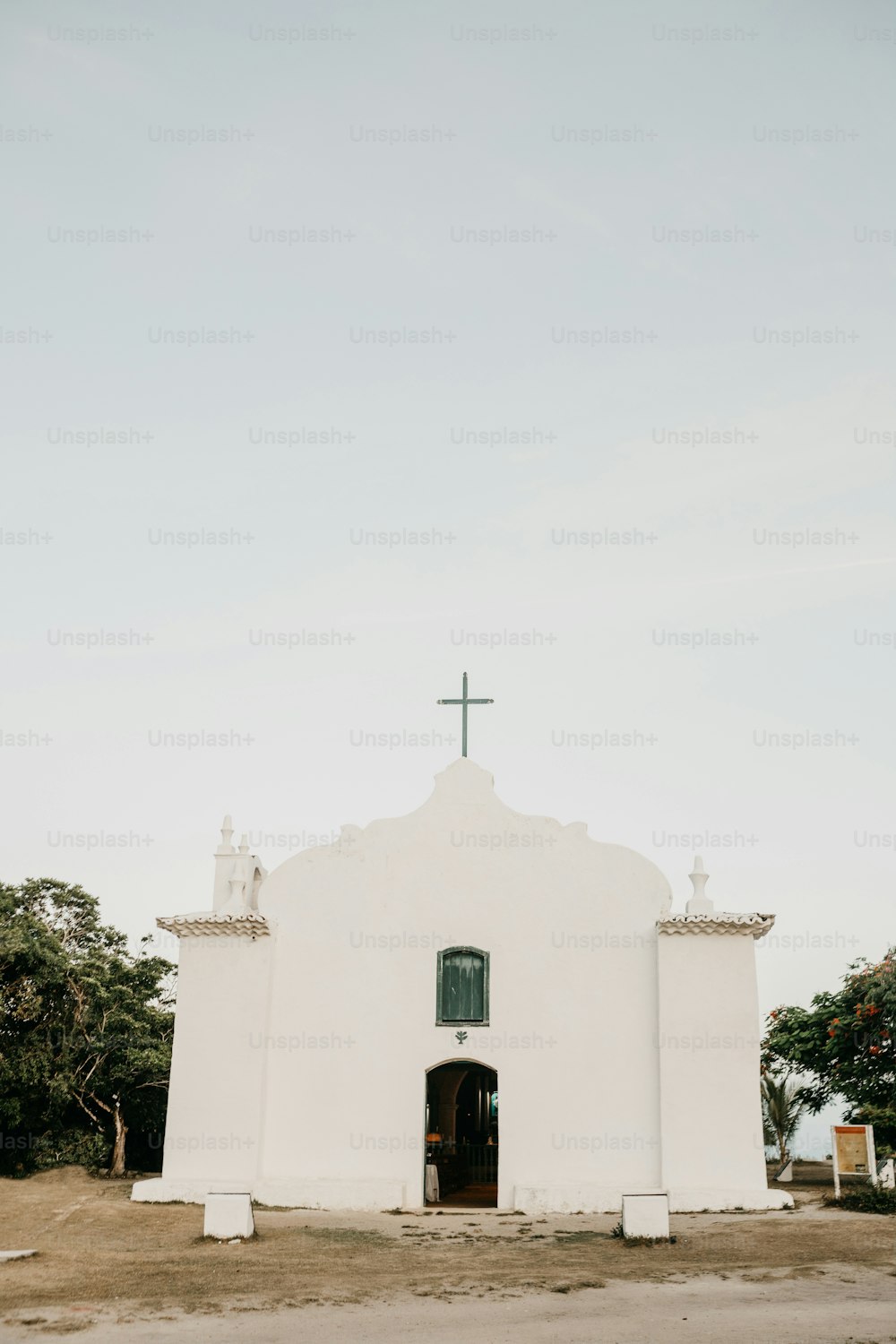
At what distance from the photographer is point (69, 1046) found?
2238 cm

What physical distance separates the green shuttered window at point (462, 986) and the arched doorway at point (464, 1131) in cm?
305

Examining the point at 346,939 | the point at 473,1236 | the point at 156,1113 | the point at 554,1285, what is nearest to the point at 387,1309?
the point at 554,1285

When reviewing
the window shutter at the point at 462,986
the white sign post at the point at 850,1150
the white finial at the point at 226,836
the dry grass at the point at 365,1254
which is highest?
the white finial at the point at 226,836

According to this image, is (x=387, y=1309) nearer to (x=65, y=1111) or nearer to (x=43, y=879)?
(x=65, y=1111)

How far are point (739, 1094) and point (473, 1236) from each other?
494 cm

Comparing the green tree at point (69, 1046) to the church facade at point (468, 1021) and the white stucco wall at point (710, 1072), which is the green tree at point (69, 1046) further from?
the white stucco wall at point (710, 1072)

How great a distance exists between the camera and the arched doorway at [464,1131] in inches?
852

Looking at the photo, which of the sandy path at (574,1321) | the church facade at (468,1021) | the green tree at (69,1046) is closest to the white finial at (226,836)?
the church facade at (468,1021)

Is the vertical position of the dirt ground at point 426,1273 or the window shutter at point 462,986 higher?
the window shutter at point 462,986

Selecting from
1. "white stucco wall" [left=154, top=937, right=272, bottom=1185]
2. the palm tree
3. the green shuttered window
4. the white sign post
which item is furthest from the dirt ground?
the palm tree

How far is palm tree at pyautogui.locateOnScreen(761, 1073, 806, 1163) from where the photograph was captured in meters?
23.2

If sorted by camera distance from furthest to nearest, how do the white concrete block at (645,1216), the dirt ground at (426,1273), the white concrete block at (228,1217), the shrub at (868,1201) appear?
the shrub at (868,1201), the white concrete block at (228,1217), the white concrete block at (645,1216), the dirt ground at (426,1273)

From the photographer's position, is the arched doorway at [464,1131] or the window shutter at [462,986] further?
the arched doorway at [464,1131]

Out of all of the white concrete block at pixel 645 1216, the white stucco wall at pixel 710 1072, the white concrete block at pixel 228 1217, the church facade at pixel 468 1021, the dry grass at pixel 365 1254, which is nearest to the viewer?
the dry grass at pixel 365 1254
